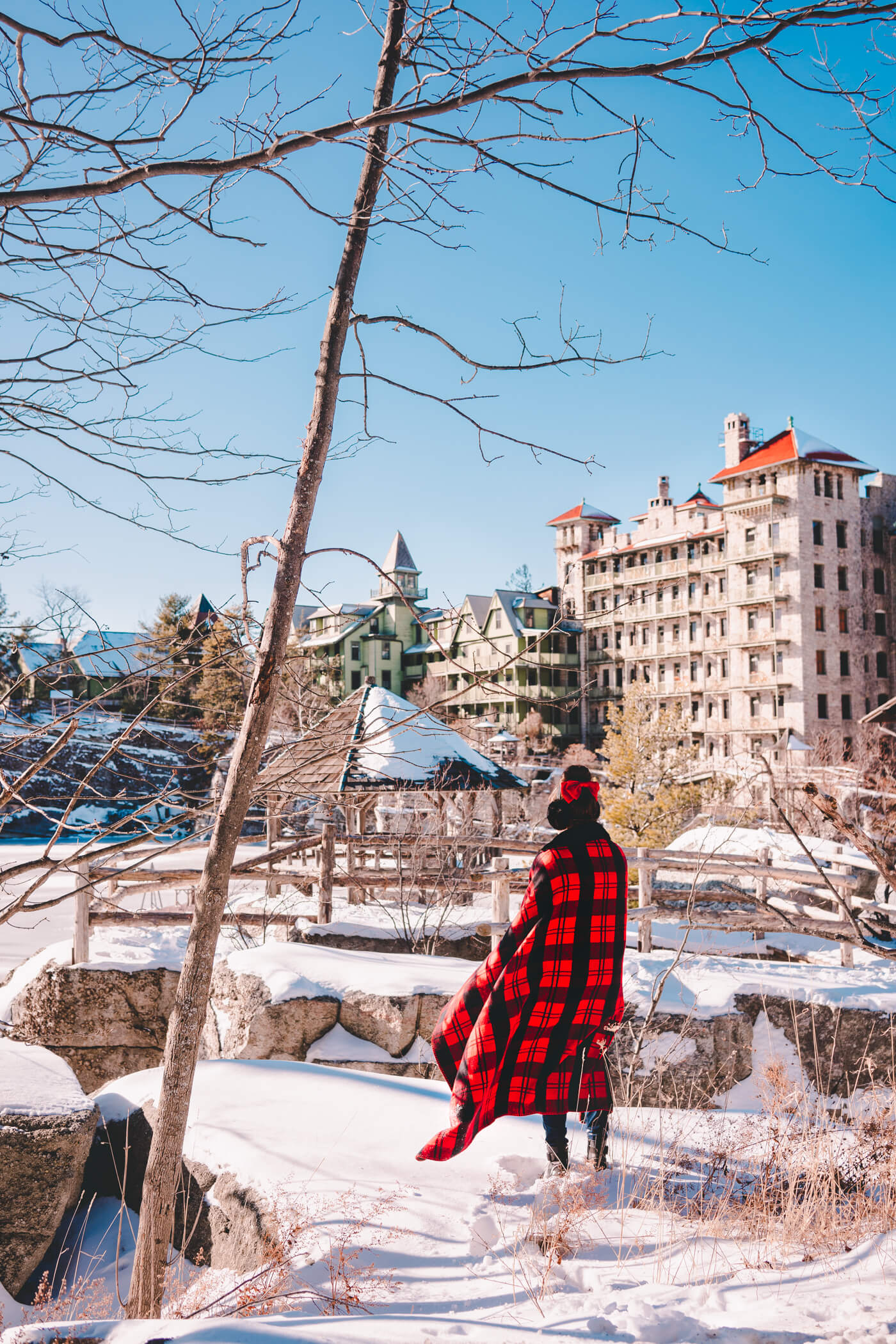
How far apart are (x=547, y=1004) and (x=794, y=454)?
40022 millimetres

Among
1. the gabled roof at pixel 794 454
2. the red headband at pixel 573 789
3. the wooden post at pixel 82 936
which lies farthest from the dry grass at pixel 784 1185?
the gabled roof at pixel 794 454

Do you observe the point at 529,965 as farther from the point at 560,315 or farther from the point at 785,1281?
the point at 560,315

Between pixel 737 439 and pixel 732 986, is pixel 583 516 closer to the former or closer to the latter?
pixel 737 439

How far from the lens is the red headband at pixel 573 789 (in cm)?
436

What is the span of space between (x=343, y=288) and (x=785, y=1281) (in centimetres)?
392

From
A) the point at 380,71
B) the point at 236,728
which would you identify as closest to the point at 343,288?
the point at 380,71

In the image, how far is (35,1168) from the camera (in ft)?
15.3

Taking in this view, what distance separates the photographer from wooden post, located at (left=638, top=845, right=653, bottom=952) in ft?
28.3

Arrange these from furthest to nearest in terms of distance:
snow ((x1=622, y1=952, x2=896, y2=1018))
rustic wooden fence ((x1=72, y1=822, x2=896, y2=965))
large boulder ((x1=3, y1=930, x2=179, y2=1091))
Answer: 1. rustic wooden fence ((x1=72, y1=822, x2=896, y2=965))
2. large boulder ((x1=3, y1=930, x2=179, y2=1091))
3. snow ((x1=622, y1=952, x2=896, y2=1018))

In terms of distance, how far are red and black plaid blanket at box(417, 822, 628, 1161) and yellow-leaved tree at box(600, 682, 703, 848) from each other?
756 inches

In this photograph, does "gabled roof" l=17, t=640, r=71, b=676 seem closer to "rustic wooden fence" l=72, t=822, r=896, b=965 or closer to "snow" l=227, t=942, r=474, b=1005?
"snow" l=227, t=942, r=474, b=1005

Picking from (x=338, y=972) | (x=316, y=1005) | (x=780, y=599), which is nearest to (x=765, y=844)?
(x=338, y=972)

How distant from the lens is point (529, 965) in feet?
13.7

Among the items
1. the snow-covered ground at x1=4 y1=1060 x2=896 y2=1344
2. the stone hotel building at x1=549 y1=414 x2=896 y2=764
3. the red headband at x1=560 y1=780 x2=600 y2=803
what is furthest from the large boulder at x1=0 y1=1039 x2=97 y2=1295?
the stone hotel building at x1=549 y1=414 x2=896 y2=764
